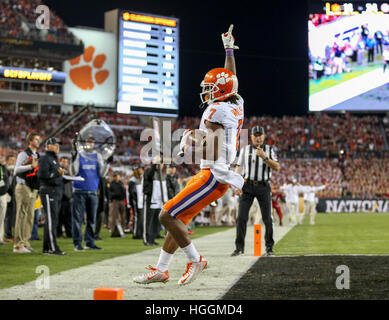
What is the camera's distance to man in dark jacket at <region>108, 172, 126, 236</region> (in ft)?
56.4

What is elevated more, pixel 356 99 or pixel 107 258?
pixel 356 99

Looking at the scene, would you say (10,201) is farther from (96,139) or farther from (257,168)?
(257,168)

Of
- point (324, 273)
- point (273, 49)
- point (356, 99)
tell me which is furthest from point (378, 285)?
point (273, 49)

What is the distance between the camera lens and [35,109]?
46.8 meters

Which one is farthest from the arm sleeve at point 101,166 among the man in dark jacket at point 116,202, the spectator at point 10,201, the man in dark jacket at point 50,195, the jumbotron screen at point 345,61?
the jumbotron screen at point 345,61

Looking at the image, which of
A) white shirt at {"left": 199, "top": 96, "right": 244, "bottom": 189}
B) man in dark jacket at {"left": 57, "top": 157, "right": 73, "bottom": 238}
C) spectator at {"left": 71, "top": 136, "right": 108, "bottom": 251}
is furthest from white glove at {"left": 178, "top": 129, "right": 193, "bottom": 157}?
man in dark jacket at {"left": 57, "top": 157, "right": 73, "bottom": 238}

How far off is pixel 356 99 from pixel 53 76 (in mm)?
21539

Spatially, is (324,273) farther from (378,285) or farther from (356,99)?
(356,99)

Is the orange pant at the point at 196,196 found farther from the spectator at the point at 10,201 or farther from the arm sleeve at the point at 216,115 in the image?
the spectator at the point at 10,201

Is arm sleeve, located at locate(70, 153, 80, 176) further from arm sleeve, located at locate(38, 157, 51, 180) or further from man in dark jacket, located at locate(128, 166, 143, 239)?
man in dark jacket, located at locate(128, 166, 143, 239)

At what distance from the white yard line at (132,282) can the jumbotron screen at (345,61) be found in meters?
28.8
